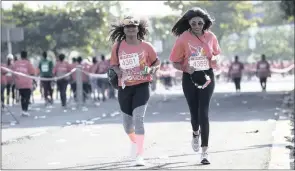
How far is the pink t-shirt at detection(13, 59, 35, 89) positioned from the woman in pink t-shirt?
11070 millimetres

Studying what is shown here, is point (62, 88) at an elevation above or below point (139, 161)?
below

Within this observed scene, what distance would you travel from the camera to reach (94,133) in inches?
566

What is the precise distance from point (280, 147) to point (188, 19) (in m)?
2.41

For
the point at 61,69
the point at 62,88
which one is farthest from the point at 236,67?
the point at 62,88

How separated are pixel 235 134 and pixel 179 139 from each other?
1.20m

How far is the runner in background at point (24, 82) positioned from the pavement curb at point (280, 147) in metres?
7.11

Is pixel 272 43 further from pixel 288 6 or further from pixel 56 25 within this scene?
pixel 288 6

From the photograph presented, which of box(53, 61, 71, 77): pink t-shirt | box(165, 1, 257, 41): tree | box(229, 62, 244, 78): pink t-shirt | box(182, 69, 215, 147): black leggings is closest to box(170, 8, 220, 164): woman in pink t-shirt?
box(182, 69, 215, 147): black leggings

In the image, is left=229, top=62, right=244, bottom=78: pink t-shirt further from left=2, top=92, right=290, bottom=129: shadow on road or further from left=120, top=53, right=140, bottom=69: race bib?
left=120, top=53, right=140, bottom=69: race bib

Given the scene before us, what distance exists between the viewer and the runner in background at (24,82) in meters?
20.4

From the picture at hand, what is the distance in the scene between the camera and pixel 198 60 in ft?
31.5

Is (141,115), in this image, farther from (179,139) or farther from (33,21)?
(33,21)

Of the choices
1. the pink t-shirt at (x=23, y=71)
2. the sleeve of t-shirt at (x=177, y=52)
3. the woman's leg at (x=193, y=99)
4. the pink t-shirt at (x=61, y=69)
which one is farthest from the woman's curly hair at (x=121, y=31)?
the pink t-shirt at (x=61, y=69)

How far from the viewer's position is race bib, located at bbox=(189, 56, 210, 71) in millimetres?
9586
